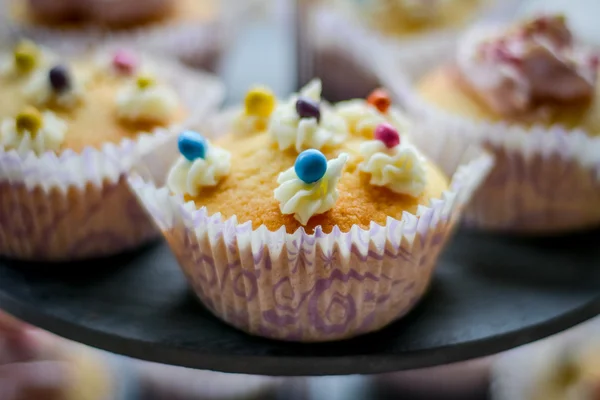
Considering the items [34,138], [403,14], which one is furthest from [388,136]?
[403,14]

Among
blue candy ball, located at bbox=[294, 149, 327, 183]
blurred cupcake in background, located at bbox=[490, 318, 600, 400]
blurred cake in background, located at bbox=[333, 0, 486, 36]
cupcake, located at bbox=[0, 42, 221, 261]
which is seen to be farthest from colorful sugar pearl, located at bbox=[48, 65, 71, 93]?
blurred cupcake in background, located at bbox=[490, 318, 600, 400]

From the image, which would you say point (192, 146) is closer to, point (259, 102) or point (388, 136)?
point (259, 102)

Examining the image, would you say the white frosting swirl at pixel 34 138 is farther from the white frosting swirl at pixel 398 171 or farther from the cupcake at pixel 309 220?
the white frosting swirl at pixel 398 171

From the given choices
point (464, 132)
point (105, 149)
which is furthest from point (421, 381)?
point (105, 149)

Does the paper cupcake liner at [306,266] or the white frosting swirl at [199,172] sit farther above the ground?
the white frosting swirl at [199,172]

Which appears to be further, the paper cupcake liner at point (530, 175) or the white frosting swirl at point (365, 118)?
the paper cupcake liner at point (530, 175)

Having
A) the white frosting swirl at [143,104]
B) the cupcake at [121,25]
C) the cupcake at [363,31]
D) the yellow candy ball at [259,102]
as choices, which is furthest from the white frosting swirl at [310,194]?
the cupcake at [121,25]

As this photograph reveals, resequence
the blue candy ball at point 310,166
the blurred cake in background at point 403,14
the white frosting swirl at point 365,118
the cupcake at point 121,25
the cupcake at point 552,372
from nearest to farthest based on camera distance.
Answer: the blue candy ball at point 310,166 → the white frosting swirl at point 365,118 → the cupcake at point 552,372 → the cupcake at point 121,25 → the blurred cake in background at point 403,14

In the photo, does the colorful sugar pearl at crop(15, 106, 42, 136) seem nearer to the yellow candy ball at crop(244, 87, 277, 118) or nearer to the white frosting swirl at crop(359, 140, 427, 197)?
the yellow candy ball at crop(244, 87, 277, 118)
